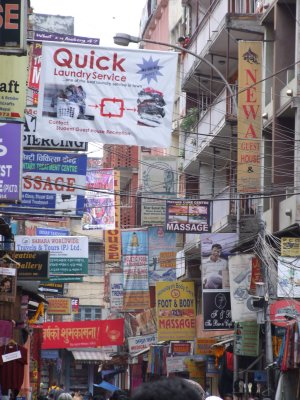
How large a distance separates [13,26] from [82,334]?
34.1 metres

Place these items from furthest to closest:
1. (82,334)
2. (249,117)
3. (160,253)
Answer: (82,334)
(160,253)
(249,117)

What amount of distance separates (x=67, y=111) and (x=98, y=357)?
191 ft

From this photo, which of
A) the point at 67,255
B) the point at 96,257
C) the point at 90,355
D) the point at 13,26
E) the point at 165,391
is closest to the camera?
the point at 165,391

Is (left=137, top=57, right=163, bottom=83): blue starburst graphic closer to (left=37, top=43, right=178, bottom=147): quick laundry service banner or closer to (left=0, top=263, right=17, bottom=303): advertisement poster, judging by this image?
(left=37, top=43, right=178, bottom=147): quick laundry service banner

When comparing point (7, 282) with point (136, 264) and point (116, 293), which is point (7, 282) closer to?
point (136, 264)

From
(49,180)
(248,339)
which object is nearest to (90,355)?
(248,339)

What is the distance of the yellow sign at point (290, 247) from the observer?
24.6 meters

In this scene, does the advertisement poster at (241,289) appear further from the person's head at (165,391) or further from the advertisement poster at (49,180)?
the person's head at (165,391)

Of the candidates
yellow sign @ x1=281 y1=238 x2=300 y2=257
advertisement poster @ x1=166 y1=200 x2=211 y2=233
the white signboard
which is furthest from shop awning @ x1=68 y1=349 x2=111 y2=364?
yellow sign @ x1=281 y1=238 x2=300 y2=257

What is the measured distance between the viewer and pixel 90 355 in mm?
76500

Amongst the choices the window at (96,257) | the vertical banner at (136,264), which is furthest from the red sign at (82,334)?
the window at (96,257)

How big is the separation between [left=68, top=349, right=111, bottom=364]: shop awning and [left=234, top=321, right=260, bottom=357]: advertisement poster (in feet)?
155

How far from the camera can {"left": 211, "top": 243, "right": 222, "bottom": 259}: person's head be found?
30734mm

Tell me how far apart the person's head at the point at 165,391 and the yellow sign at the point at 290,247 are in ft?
65.6
